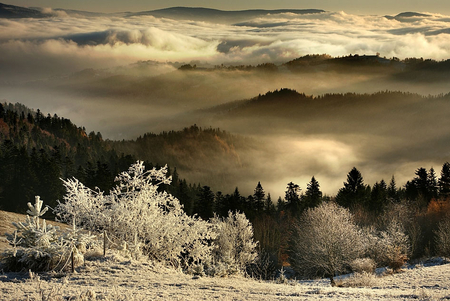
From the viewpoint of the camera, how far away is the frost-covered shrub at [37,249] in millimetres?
22031

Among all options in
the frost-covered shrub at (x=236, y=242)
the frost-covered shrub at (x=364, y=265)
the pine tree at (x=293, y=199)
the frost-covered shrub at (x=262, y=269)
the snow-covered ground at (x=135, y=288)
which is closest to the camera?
the snow-covered ground at (x=135, y=288)

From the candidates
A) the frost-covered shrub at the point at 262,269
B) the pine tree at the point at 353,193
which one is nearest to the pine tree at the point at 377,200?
the pine tree at the point at 353,193

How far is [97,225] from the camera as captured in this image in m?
28.8

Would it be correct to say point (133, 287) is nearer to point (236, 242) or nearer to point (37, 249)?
point (37, 249)

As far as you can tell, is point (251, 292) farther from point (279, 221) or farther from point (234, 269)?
point (279, 221)

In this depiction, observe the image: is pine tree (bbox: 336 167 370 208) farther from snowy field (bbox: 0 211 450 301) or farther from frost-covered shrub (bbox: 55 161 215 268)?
snowy field (bbox: 0 211 450 301)

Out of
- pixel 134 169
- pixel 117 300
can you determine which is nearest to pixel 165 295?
pixel 117 300

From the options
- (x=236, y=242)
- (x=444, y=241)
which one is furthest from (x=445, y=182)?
(x=236, y=242)

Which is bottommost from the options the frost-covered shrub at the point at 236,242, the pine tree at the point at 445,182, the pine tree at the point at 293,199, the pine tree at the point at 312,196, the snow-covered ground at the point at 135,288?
the pine tree at the point at 293,199

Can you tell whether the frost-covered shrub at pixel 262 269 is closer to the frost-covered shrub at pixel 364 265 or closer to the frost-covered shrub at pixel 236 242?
the frost-covered shrub at pixel 236 242

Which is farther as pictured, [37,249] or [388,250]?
[388,250]

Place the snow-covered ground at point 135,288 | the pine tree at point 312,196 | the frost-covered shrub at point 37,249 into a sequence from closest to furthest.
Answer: the snow-covered ground at point 135,288 < the frost-covered shrub at point 37,249 < the pine tree at point 312,196

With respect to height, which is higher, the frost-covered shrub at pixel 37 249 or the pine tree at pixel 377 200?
the frost-covered shrub at pixel 37 249

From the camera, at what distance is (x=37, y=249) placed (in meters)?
22.1
